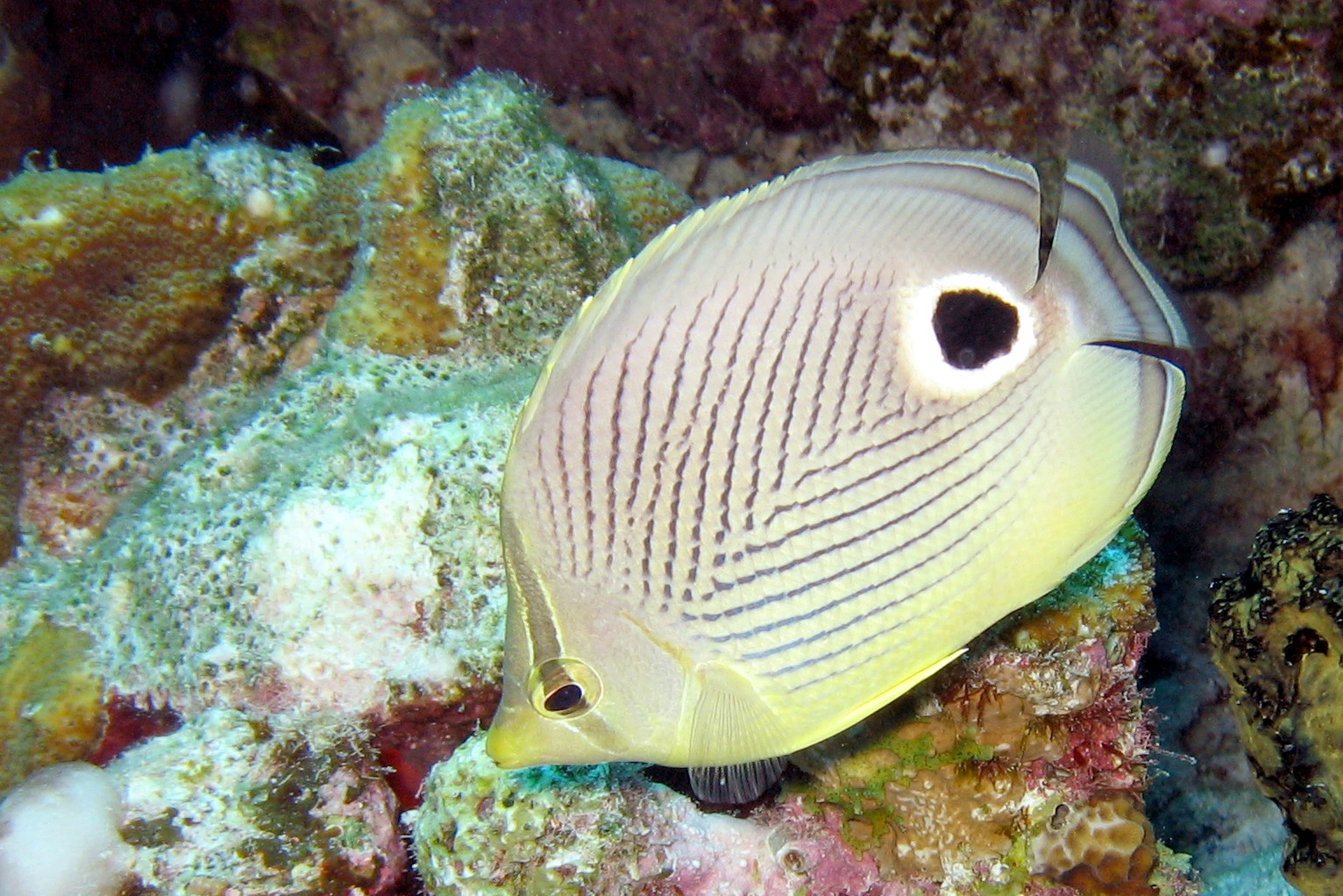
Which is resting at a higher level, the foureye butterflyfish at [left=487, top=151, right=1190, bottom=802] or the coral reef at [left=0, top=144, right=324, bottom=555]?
the foureye butterflyfish at [left=487, top=151, right=1190, bottom=802]

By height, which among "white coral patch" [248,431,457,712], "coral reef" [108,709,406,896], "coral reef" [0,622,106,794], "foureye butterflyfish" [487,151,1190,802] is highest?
"foureye butterflyfish" [487,151,1190,802]

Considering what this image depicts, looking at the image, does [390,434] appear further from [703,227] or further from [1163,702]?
[1163,702]

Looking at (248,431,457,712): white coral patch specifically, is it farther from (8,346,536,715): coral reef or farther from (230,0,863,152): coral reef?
(230,0,863,152): coral reef

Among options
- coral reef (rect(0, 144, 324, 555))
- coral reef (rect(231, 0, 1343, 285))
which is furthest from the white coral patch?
coral reef (rect(231, 0, 1343, 285))

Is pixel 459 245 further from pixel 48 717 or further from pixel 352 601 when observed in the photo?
pixel 48 717

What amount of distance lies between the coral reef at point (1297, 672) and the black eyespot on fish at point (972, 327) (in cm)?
153

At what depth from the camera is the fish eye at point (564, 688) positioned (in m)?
1.49

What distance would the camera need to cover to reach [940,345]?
143cm

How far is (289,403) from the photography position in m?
3.03

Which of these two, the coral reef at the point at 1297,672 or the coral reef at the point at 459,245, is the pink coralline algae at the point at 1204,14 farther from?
the coral reef at the point at 459,245

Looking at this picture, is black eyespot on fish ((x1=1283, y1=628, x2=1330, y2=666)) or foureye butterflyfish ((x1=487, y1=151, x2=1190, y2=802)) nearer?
foureye butterflyfish ((x1=487, y1=151, x2=1190, y2=802))

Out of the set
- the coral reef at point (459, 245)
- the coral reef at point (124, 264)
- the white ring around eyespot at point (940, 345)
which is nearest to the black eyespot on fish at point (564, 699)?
the white ring around eyespot at point (940, 345)

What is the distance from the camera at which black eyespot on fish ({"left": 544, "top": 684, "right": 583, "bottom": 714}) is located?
58.9 inches

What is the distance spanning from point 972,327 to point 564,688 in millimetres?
960
